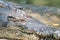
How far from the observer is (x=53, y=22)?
3.16 meters

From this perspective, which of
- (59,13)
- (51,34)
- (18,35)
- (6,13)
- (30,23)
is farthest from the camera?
(59,13)

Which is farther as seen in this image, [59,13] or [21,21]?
[59,13]

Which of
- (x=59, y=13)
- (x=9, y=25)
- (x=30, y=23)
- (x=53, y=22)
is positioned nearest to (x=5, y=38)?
(x=9, y=25)

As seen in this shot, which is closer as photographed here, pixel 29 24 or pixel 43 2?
pixel 29 24

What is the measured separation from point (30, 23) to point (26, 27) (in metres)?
0.17

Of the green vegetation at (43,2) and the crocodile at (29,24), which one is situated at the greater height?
the crocodile at (29,24)

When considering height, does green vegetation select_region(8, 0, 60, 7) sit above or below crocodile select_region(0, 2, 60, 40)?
below

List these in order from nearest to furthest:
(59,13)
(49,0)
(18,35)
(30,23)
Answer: (18,35) → (30,23) → (59,13) → (49,0)

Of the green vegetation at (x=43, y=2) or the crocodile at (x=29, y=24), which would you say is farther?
the green vegetation at (x=43, y=2)

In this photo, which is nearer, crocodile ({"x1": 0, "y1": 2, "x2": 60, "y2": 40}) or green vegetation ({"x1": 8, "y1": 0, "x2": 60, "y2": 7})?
crocodile ({"x1": 0, "y1": 2, "x2": 60, "y2": 40})

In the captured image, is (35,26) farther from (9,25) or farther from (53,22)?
(53,22)

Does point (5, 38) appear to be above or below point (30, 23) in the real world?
below

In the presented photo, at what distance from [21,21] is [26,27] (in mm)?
209

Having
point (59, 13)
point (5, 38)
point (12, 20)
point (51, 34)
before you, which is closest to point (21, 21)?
point (12, 20)
